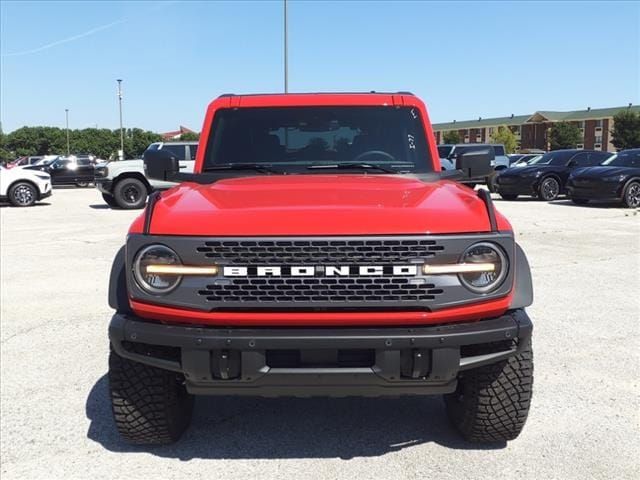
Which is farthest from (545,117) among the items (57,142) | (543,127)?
(57,142)

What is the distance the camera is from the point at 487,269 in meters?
2.66

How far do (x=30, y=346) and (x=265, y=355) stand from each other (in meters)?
3.17

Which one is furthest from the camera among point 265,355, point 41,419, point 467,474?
point 41,419

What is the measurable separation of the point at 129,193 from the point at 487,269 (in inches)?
606

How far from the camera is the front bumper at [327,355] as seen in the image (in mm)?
2549

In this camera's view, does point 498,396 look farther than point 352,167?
No

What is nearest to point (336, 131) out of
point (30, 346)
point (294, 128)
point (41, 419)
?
point (294, 128)

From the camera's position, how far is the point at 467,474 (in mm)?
2947

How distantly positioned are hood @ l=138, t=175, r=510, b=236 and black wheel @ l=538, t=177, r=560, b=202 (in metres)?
16.0

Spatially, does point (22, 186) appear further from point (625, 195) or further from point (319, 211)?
point (319, 211)

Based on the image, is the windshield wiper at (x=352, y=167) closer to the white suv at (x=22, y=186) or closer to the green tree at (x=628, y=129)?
the white suv at (x=22, y=186)

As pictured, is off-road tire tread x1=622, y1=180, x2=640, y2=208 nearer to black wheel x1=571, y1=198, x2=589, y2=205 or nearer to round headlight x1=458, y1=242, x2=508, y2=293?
black wheel x1=571, y1=198, x2=589, y2=205

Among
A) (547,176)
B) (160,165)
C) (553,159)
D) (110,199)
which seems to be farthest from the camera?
(553,159)

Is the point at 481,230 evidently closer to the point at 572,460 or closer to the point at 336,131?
the point at 572,460
